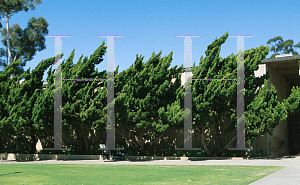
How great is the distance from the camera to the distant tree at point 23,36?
43938 mm

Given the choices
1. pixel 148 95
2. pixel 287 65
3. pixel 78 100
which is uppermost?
pixel 287 65

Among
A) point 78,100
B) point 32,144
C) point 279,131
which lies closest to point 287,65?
point 279,131

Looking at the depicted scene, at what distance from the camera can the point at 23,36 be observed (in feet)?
148

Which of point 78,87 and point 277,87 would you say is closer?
point 78,87

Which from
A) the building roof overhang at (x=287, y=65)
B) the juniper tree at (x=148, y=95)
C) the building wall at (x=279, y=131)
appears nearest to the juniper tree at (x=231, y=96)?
the juniper tree at (x=148, y=95)

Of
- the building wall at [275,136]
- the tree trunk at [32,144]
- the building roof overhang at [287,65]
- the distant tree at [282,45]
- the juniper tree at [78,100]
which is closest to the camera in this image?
the juniper tree at [78,100]

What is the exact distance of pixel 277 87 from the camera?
2859 cm

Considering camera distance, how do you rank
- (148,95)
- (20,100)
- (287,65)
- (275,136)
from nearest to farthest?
(148,95) → (20,100) → (287,65) → (275,136)

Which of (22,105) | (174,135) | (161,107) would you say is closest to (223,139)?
(174,135)

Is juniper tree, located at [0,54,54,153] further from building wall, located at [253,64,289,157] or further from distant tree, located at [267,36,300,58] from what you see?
distant tree, located at [267,36,300,58]

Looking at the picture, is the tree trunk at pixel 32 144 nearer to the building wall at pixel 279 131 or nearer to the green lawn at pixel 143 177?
the green lawn at pixel 143 177

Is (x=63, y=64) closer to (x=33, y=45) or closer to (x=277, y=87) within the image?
(x=277, y=87)

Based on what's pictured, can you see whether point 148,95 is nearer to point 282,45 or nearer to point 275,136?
point 275,136

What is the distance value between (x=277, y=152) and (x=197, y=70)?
11338 mm
